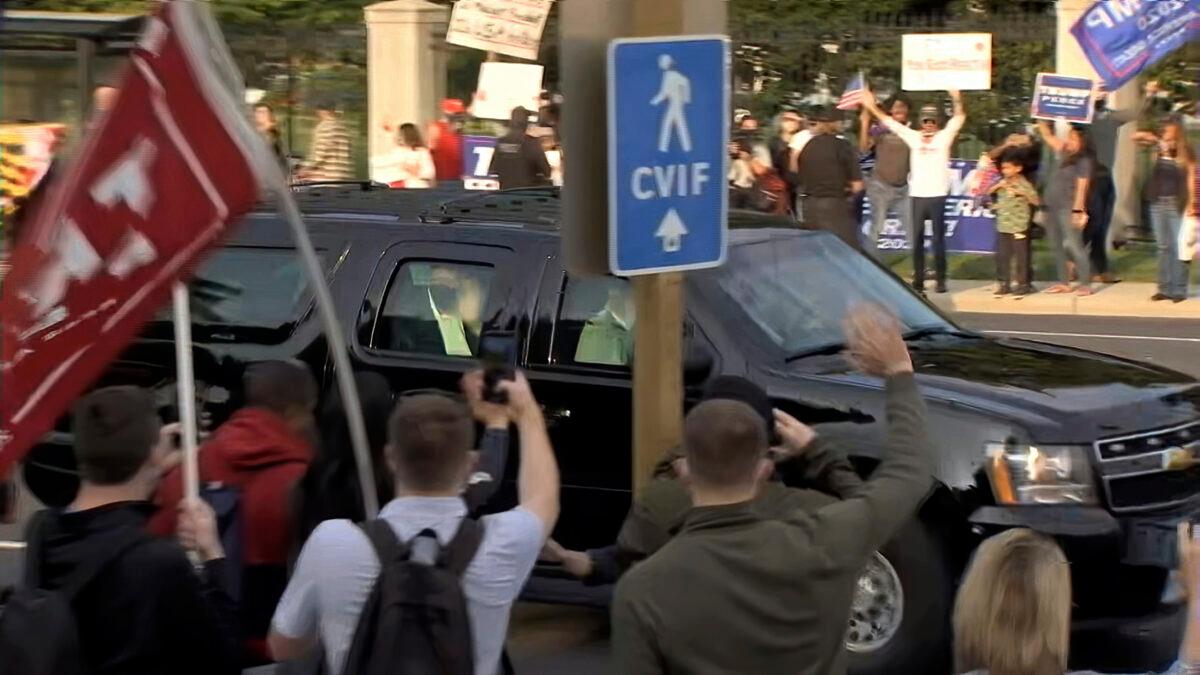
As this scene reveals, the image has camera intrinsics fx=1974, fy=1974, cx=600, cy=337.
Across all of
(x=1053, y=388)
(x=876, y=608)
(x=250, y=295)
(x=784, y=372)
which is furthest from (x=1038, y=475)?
(x=250, y=295)

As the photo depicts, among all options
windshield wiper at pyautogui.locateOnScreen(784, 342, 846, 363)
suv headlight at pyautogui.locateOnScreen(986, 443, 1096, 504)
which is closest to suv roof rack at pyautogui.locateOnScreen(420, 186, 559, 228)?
windshield wiper at pyautogui.locateOnScreen(784, 342, 846, 363)

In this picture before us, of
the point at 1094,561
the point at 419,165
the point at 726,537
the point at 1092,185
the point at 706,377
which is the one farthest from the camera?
the point at 419,165

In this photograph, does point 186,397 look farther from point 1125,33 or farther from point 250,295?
point 1125,33

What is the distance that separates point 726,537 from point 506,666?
815 millimetres

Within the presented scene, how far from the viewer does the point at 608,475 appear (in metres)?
7.48

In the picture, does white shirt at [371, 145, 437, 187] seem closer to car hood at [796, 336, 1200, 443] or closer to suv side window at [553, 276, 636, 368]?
suv side window at [553, 276, 636, 368]

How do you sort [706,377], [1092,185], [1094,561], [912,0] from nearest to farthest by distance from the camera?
[1094,561] → [706,377] → [1092,185] → [912,0]

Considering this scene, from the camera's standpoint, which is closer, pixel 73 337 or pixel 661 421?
pixel 73 337

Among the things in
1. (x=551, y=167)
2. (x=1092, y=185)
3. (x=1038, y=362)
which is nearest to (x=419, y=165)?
(x=551, y=167)

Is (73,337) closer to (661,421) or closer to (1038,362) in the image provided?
(661,421)

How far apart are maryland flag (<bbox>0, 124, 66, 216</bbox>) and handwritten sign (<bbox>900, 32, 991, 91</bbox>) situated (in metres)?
9.38

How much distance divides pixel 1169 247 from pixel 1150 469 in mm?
12571

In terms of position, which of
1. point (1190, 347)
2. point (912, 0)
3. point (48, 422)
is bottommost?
point (1190, 347)

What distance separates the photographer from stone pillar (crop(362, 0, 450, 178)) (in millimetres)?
25891
